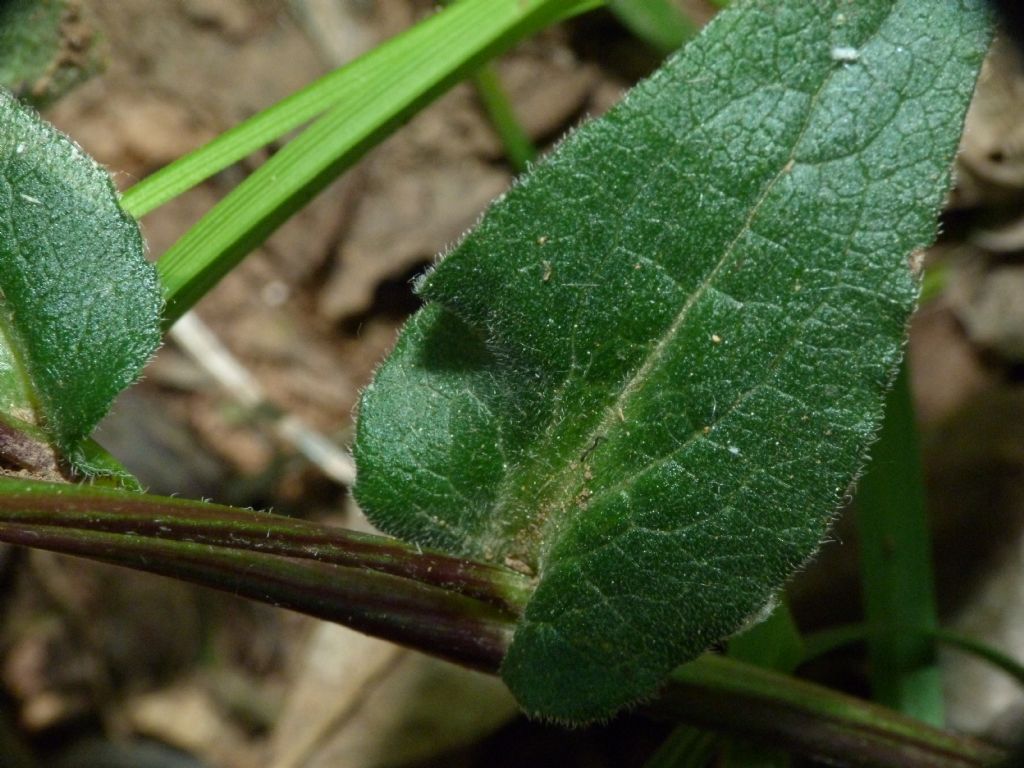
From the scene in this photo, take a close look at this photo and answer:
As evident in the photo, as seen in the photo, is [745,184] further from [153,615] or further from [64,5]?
[153,615]

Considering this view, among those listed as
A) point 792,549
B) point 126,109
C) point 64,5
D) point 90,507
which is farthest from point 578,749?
point 126,109

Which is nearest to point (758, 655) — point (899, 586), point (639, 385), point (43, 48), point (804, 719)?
point (804, 719)

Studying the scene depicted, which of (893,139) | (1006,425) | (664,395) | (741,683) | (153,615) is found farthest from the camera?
(153,615)

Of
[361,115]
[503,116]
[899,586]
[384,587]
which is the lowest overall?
[899,586]

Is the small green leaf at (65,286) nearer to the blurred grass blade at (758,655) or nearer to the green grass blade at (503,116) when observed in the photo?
the blurred grass blade at (758,655)

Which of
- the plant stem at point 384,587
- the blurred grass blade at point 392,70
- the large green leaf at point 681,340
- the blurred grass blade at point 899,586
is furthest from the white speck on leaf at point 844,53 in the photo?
the blurred grass blade at point 899,586

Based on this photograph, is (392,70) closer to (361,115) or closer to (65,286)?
(361,115)
